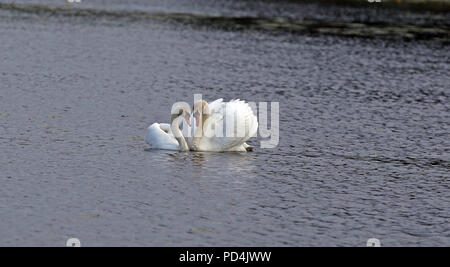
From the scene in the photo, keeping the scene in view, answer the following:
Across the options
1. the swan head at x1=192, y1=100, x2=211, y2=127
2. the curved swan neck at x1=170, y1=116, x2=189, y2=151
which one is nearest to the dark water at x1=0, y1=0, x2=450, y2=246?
the curved swan neck at x1=170, y1=116, x2=189, y2=151

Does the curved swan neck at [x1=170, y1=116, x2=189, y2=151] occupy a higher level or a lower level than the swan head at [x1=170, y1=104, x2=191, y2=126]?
lower

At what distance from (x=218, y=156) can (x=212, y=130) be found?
808mm

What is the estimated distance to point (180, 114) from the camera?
28.0m

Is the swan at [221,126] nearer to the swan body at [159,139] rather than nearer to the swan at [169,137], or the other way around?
the swan at [169,137]

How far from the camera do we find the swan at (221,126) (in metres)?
26.6

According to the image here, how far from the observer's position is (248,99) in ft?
131

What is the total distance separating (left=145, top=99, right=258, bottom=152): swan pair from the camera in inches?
1049

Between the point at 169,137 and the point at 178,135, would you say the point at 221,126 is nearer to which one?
the point at 178,135

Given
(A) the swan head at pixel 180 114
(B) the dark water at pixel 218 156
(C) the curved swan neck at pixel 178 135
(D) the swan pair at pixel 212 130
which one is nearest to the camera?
(B) the dark water at pixel 218 156

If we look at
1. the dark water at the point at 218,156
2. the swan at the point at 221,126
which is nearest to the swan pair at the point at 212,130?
the swan at the point at 221,126

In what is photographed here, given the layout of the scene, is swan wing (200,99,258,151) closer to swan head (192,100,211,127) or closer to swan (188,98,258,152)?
swan (188,98,258,152)

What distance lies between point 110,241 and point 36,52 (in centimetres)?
3680

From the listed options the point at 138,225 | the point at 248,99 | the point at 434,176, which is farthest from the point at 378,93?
the point at 138,225

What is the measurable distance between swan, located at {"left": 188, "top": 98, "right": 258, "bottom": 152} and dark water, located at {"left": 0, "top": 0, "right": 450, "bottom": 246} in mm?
463
